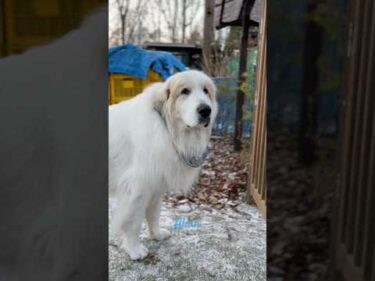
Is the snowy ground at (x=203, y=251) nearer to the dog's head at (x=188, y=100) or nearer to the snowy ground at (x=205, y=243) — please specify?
the snowy ground at (x=205, y=243)

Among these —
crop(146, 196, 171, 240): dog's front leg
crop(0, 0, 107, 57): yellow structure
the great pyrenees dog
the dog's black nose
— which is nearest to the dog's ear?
the great pyrenees dog

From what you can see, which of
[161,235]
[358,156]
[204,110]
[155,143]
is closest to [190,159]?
[155,143]

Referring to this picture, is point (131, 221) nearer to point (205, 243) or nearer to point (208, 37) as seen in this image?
point (205, 243)

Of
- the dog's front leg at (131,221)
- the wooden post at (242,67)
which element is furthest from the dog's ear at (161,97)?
the wooden post at (242,67)

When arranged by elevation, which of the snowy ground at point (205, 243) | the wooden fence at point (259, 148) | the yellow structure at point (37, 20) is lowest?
the snowy ground at point (205, 243)

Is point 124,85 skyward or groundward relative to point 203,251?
skyward

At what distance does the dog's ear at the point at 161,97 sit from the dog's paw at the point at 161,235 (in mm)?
904

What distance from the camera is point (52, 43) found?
1.02 metres

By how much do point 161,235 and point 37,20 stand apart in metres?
1.95

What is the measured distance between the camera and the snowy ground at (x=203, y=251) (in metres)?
2.21

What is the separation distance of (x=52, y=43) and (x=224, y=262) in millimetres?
1746

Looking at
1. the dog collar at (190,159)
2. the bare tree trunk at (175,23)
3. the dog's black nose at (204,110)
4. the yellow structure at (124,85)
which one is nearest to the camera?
the dog's black nose at (204,110)

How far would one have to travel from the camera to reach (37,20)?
3.36 feet

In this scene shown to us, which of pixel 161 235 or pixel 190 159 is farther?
pixel 161 235
